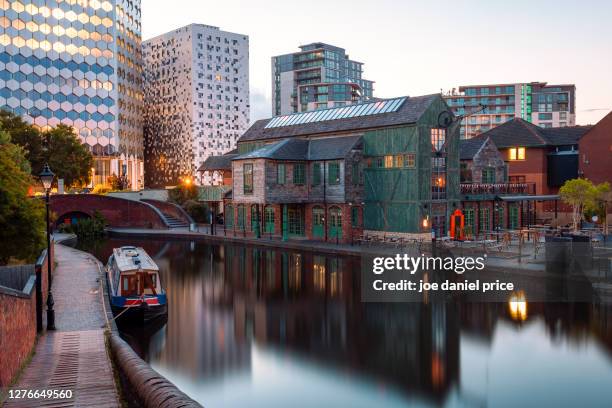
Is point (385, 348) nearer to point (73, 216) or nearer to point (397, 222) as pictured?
point (397, 222)

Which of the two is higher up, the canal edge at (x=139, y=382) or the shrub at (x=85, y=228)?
the shrub at (x=85, y=228)

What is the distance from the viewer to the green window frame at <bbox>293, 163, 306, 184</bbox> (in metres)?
42.0

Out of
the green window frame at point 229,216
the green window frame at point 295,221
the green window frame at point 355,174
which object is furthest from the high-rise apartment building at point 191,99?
the green window frame at point 355,174

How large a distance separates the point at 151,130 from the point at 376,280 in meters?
121

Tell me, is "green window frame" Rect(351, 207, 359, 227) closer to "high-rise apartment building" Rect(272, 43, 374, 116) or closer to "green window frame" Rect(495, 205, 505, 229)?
"green window frame" Rect(495, 205, 505, 229)

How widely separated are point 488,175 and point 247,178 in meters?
19.0

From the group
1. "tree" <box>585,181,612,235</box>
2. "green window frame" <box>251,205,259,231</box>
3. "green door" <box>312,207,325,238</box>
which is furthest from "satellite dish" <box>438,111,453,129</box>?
"green window frame" <box>251,205,259,231</box>

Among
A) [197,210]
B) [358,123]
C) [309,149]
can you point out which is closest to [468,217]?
[358,123]

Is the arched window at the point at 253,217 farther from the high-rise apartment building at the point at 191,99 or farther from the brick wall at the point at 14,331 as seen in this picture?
the high-rise apartment building at the point at 191,99

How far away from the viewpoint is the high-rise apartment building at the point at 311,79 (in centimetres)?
13288

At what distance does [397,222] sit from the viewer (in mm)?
39188

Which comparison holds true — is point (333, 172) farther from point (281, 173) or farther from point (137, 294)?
point (137, 294)

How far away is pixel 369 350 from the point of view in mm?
16938

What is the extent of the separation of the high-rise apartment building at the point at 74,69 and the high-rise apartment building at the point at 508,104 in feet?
208
